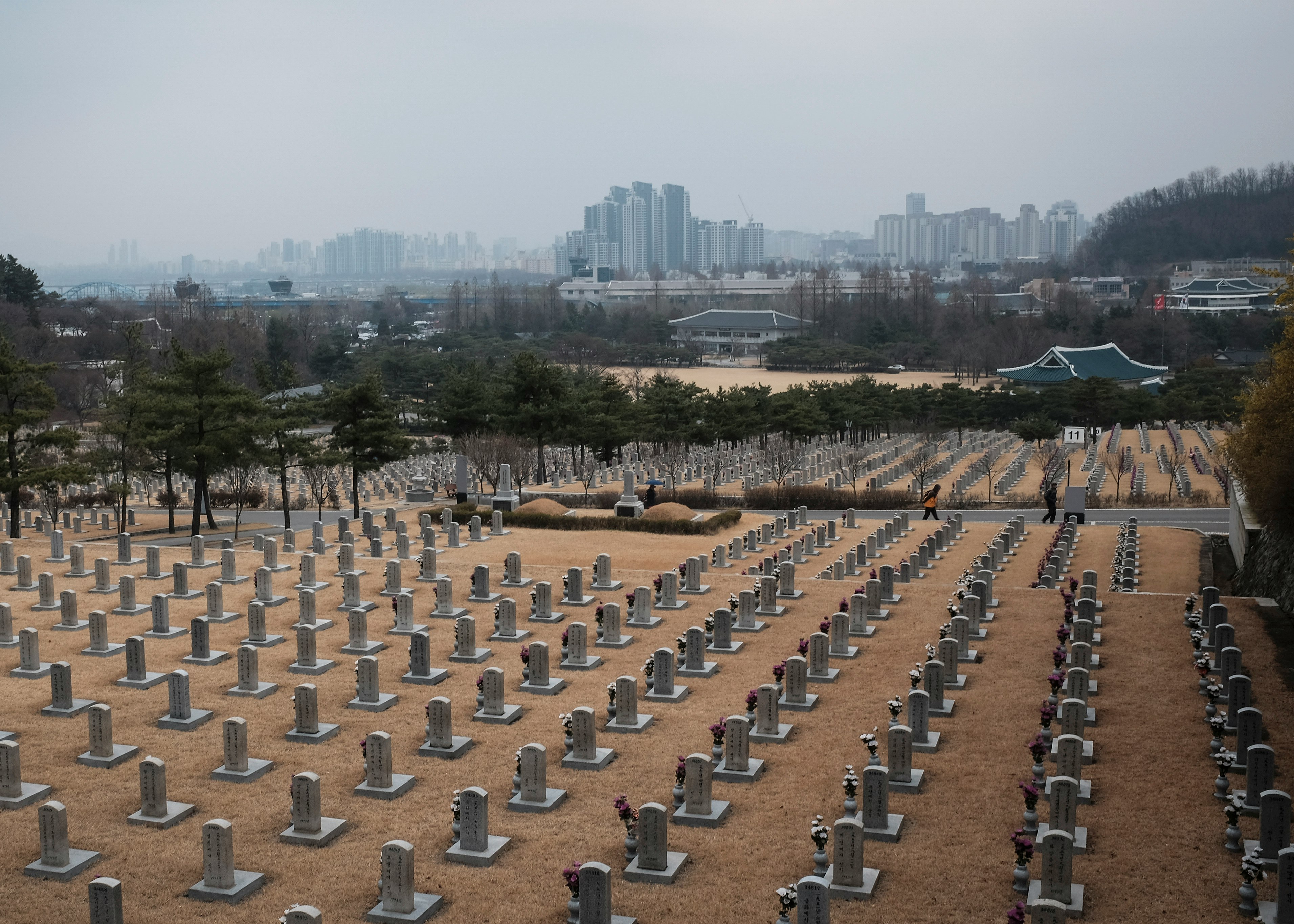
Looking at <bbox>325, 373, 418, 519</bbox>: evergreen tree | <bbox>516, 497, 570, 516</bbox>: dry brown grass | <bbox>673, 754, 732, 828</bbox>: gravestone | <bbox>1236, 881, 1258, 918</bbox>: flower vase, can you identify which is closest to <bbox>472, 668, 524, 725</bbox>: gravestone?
<bbox>673, 754, 732, 828</bbox>: gravestone

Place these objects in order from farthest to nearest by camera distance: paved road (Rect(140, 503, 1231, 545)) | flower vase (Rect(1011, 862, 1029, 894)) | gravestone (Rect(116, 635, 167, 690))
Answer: paved road (Rect(140, 503, 1231, 545)), gravestone (Rect(116, 635, 167, 690)), flower vase (Rect(1011, 862, 1029, 894))

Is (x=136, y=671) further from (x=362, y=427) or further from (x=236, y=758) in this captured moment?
(x=362, y=427)

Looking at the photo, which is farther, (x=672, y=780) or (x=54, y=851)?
(x=672, y=780)

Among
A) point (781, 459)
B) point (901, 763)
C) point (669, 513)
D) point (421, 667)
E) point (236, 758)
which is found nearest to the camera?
point (901, 763)

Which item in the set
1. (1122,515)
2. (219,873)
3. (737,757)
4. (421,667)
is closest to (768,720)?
(737,757)

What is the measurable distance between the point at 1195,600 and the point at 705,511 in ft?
48.6

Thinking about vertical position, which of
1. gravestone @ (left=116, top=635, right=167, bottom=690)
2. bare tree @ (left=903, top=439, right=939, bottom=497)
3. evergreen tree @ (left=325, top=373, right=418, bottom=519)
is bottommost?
bare tree @ (left=903, top=439, right=939, bottom=497)

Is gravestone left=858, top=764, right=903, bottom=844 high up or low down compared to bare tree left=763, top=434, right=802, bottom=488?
up

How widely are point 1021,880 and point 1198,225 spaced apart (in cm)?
15537

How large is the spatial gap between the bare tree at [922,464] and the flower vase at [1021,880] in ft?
78.8

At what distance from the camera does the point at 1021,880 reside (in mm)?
7645

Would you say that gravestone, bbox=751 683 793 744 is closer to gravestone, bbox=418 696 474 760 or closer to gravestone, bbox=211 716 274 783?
gravestone, bbox=418 696 474 760

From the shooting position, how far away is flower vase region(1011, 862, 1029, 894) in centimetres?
761

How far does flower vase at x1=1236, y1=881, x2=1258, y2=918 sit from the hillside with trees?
144579 millimetres
